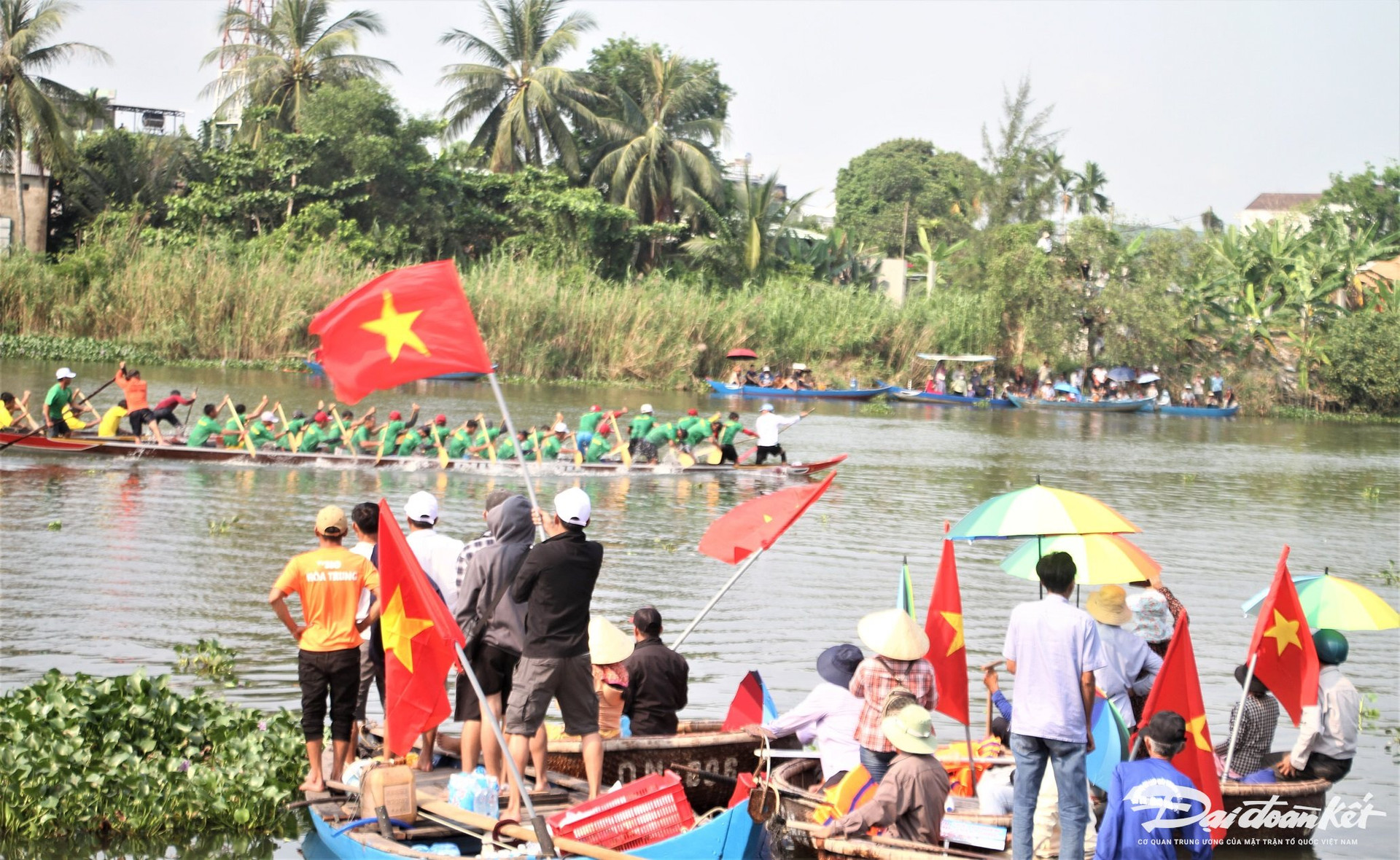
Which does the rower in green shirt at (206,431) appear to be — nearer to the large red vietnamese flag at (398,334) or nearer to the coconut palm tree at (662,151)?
the large red vietnamese flag at (398,334)

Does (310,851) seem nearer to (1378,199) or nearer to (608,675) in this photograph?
(608,675)

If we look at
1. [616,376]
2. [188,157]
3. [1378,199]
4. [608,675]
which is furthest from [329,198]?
[1378,199]

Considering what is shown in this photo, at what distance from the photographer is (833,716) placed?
7344mm

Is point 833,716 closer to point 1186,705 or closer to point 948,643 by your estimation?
point 948,643

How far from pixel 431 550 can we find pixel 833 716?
2366mm

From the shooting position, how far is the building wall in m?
41.5

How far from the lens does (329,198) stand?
4400cm

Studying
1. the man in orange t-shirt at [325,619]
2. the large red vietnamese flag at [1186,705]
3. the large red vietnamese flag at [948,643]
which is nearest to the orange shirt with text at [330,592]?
the man in orange t-shirt at [325,619]

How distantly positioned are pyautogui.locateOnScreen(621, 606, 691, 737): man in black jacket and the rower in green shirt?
14500 mm

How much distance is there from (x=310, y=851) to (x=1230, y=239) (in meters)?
49.0

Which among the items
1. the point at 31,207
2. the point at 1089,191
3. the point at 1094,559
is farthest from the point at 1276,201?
the point at 1094,559

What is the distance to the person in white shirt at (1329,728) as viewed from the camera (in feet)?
24.6

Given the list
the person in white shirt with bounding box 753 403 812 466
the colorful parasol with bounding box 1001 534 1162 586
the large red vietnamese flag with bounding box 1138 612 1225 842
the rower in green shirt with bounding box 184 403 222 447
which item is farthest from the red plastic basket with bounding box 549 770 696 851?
the person in white shirt with bounding box 753 403 812 466

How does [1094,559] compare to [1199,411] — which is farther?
[1199,411]
